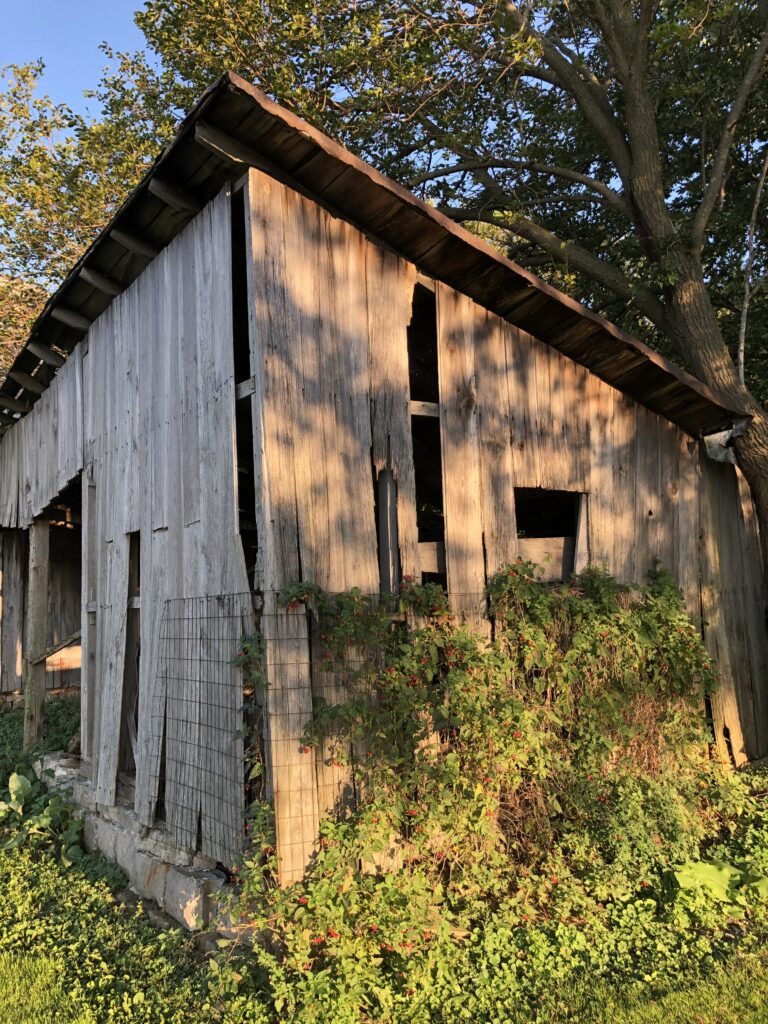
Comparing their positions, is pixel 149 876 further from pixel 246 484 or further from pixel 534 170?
pixel 534 170

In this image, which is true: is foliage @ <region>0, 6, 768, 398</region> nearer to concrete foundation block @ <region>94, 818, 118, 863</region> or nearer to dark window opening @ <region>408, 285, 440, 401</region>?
dark window opening @ <region>408, 285, 440, 401</region>

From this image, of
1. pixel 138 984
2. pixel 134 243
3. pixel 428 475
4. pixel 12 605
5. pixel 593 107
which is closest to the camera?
pixel 138 984

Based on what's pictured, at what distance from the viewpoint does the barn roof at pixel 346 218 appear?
4996 mm

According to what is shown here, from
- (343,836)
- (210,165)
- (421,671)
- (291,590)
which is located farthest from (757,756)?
(210,165)

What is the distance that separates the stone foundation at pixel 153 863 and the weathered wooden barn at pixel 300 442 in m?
0.17

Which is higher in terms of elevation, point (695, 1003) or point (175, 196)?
point (175, 196)

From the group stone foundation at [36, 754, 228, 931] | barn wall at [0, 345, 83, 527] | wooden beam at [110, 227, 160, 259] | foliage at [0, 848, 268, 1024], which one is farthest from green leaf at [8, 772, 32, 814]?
wooden beam at [110, 227, 160, 259]

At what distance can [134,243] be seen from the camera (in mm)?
6520

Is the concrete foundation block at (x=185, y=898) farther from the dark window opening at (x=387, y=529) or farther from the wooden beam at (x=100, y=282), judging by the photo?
the wooden beam at (x=100, y=282)

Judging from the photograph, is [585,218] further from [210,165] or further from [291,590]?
[291,590]

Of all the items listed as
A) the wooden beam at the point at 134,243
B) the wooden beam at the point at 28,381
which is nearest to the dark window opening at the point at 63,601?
the wooden beam at the point at 28,381

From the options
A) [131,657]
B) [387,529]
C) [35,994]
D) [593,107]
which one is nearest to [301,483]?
[387,529]

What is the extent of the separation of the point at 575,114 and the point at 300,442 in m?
8.99

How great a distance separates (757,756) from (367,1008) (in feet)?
18.7
